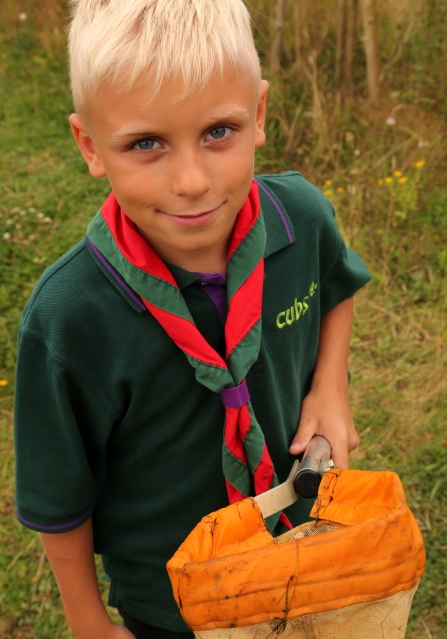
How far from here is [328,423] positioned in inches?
65.3

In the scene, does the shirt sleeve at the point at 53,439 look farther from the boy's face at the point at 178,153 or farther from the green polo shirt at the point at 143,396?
the boy's face at the point at 178,153

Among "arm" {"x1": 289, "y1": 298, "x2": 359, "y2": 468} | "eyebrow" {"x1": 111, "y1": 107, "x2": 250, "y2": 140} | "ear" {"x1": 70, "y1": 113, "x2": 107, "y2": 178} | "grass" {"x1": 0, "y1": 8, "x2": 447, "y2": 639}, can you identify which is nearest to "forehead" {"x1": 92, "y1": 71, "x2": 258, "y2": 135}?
"eyebrow" {"x1": 111, "y1": 107, "x2": 250, "y2": 140}

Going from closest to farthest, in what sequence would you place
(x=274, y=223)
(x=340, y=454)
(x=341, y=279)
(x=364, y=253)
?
(x=274, y=223) → (x=340, y=454) → (x=341, y=279) → (x=364, y=253)

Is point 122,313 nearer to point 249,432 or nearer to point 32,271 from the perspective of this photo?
point 249,432

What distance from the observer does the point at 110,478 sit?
1.50m

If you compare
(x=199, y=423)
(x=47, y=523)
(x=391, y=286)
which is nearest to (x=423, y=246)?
(x=391, y=286)

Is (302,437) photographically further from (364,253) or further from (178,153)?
(364,253)

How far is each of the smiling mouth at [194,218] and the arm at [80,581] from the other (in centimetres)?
73

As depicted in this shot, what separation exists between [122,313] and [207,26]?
0.54m

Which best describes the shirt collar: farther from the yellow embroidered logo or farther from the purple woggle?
the purple woggle

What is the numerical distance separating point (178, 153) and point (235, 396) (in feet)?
1.60

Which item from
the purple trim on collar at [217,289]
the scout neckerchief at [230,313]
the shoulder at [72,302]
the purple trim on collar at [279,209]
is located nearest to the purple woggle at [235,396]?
the scout neckerchief at [230,313]

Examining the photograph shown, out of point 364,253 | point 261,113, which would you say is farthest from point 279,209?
point 364,253

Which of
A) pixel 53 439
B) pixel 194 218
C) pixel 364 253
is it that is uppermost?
pixel 194 218
